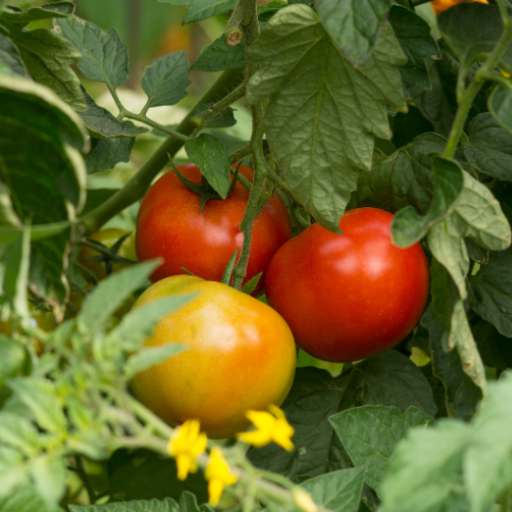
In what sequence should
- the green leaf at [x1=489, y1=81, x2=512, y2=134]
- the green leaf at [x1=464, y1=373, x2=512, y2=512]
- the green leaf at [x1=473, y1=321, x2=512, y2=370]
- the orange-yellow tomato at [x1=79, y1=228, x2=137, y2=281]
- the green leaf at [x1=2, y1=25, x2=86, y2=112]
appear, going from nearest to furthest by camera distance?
1. the green leaf at [x1=464, y1=373, x2=512, y2=512]
2. the green leaf at [x1=489, y1=81, x2=512, y2=134]
3. the green leaf at [x1=2, y1=25, x2=86, y2=112]
4. the green leaf at [x1=473, y1=321, x2=512, y2=370]
5. the orange-yellow tomato at [x1=79, y1=228, x2=137, y2=281]

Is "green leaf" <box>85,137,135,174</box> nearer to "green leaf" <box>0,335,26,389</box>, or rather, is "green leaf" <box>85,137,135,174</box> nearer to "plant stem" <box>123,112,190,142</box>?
"plant stem" <box>123,112,190,142</box>

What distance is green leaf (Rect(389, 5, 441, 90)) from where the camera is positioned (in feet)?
1.46

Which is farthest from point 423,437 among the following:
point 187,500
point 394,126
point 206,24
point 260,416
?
point 206,24

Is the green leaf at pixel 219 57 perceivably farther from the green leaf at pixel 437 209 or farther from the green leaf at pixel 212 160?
the green leaf at pixel 437 209

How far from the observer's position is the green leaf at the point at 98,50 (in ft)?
1.70

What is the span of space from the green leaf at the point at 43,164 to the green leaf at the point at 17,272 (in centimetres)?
5

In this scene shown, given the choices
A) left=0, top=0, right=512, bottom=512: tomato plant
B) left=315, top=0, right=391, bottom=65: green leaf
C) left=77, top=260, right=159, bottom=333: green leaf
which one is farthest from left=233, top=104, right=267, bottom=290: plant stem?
left=77, top=260, right=159, bottom=333: green leaf

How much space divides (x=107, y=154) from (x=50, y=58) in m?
0.11

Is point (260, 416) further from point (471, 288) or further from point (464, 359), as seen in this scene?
point (471, 288)

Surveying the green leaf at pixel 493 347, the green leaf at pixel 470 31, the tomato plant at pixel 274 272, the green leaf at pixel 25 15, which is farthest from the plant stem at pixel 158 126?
the green leaf at pixel 493 347

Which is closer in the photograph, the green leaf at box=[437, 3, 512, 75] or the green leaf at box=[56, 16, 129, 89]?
the green leaf at box=[437, 3, 512, 75]

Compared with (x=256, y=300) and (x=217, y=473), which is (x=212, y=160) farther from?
(x=217, y=473)

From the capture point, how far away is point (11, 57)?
0.36 metres

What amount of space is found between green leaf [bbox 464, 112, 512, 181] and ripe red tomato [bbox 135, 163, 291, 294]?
6.5 inches
